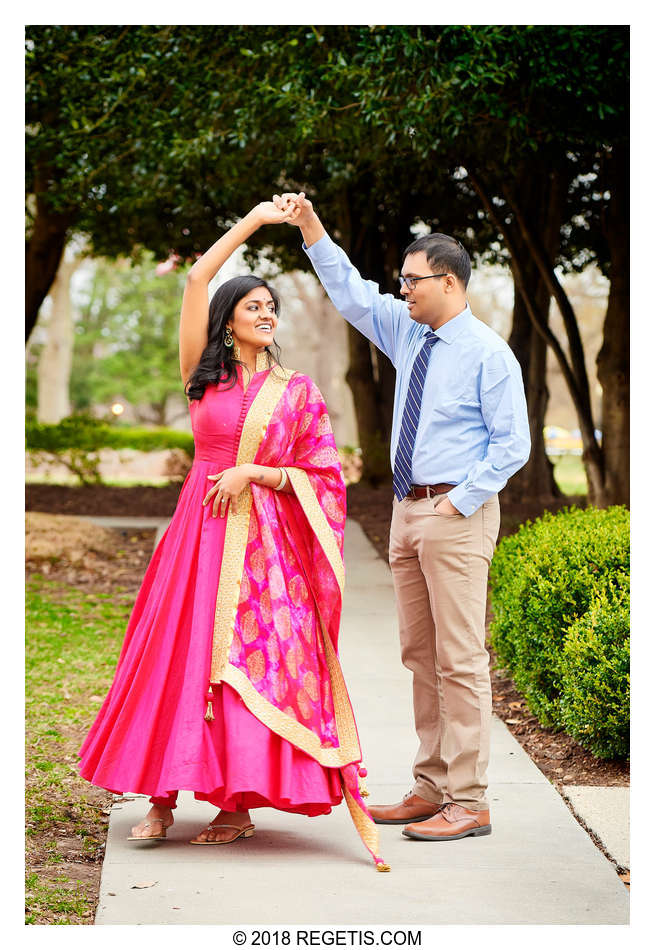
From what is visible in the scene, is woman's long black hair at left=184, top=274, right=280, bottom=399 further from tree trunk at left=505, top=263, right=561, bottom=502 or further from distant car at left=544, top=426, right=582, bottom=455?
distant car at left=544, top=426, right=582, bottom=455

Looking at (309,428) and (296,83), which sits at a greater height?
(296,83)

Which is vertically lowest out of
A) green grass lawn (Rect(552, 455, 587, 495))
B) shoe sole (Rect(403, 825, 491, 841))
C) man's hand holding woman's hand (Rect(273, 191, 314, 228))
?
green grass lawn (Rect(552, 455, 587, 495))

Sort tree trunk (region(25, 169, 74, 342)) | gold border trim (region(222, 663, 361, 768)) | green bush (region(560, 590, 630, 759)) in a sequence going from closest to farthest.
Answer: gold border trim (region(222, 663, 361, 768)) → green bush (region(560, 590, 630, 759)) → tree trunk (region(25, 169, 74, 342))

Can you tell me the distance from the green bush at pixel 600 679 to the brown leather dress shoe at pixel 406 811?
94 cm

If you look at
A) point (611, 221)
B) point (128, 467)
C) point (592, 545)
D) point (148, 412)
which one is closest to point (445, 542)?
point (592, 545)

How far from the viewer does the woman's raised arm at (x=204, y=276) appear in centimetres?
387

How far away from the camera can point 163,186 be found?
470 inches

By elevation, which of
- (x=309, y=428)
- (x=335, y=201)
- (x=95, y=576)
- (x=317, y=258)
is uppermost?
(x=335, y=201)

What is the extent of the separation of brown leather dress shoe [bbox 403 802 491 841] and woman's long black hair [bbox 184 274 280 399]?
178 cm

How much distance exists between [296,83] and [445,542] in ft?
19.2

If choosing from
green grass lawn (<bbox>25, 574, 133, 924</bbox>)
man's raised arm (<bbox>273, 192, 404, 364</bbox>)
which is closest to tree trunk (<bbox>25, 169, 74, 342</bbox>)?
green grass lawn (<bbox>25, 574, 133, 924</bbox>)

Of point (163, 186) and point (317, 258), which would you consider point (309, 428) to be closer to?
point (317, 258)

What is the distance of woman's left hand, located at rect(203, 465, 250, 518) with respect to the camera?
3.93m

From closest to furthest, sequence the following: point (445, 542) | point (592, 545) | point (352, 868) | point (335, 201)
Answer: point (352, 868), point (445, 542), point (592, 545), point (335, 201)
